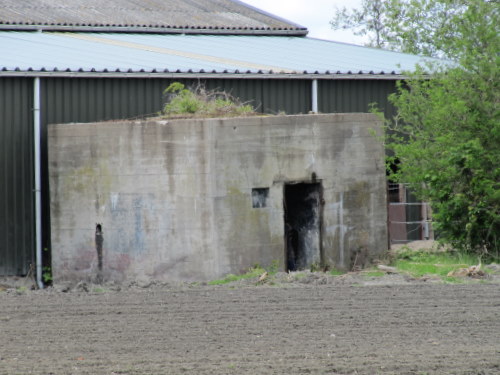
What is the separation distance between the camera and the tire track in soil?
8.57 meters

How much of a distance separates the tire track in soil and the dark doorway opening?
101 inches

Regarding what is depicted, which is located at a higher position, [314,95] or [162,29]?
[162,29]

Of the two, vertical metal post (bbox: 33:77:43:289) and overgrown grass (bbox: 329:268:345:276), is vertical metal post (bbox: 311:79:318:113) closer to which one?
overgrown grass (bbox: 329:268:345:276)

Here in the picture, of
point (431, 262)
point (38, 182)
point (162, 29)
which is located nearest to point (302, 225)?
point (431, 262)

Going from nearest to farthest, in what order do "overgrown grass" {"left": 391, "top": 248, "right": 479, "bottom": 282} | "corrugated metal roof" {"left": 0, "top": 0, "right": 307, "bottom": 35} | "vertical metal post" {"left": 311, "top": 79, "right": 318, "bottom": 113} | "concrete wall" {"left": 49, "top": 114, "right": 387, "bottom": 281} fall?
1. "overgrown grass" {"left": 391, "top": 248, "right": 479, "bottom": 282}
2. "concrete wall" {"left": 49, "top": 114, "right": 387, "bottom": 281}
3. "vertical metal post" {"left": 311, "top": 79, "right": 318, "bottom": 113}
4. "corrugated metal roof" {"left": 0, "top": 0, "right": 307, "bottom": 35}

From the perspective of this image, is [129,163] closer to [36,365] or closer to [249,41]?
[36,365]

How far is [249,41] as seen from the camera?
23.2 meters

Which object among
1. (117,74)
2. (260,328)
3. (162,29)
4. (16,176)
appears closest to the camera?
(260,328)

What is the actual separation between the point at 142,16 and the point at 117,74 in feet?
24.8

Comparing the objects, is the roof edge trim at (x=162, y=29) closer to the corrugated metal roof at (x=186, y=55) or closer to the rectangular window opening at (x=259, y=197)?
the corrugated metal roof at (x=186, y=55)

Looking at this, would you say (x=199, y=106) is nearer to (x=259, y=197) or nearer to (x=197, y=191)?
(x=197, y=191)

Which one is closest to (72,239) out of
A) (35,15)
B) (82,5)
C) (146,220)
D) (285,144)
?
(146,220)

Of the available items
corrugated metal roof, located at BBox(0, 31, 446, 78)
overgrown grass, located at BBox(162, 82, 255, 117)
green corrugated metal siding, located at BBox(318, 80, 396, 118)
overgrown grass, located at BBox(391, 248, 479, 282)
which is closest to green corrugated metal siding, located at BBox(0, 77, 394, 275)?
corrugated metal roof, located at BBox(0, 31, 446, 78)

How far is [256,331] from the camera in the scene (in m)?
10.1
